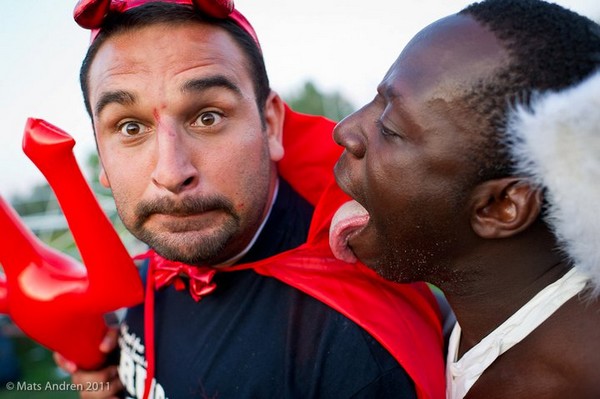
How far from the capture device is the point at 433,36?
144 cm

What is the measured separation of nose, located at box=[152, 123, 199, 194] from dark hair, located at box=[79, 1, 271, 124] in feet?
1.10

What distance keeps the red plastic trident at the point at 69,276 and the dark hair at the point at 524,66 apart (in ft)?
4.14

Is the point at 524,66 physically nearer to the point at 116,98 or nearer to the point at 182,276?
the point at 116,98

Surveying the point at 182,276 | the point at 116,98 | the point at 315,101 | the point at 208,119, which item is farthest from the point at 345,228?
the point at 315,101

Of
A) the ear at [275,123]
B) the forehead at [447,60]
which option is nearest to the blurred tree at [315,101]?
the ear at [275,123]

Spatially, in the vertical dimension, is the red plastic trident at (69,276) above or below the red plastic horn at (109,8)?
below

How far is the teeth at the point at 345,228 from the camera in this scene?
5.38 feet

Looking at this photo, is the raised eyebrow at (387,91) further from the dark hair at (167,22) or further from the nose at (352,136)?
the dark hair at (167,22)

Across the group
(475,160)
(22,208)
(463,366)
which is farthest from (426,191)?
(22,208)

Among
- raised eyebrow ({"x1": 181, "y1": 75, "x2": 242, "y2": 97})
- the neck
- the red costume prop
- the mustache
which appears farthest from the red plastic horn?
the neck

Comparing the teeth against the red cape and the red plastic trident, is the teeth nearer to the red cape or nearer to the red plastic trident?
the red cape

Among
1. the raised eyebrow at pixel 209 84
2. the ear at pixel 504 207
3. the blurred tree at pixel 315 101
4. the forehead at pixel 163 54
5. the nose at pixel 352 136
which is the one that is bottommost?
the blurred tree at pixel 315 101

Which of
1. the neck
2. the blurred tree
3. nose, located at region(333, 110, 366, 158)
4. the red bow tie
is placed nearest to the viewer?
the neck

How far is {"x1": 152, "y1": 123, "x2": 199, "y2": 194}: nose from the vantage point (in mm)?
1575
